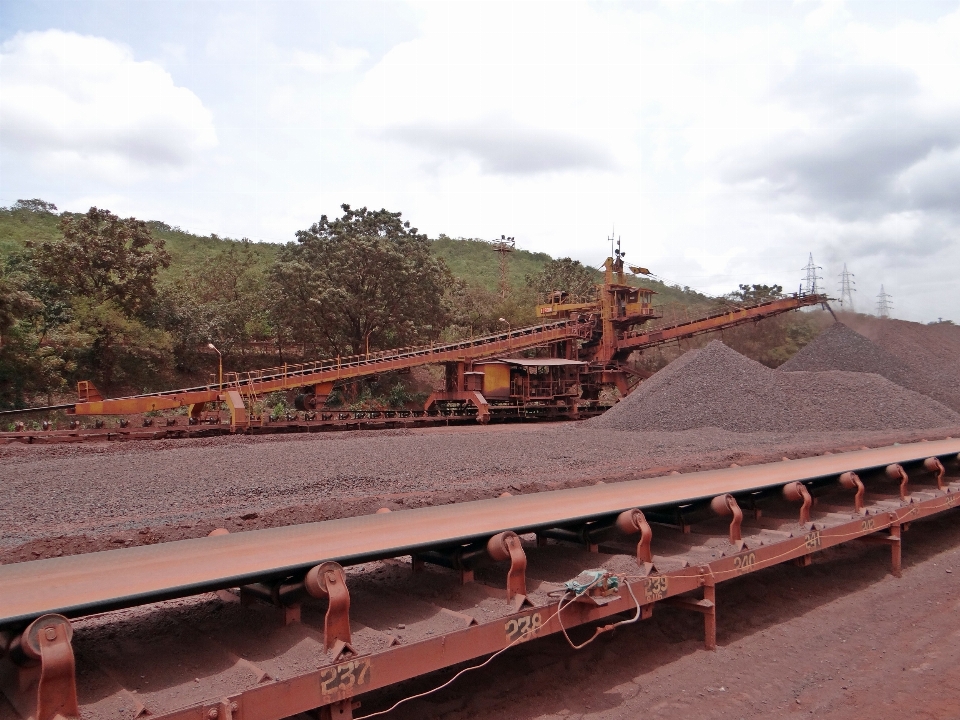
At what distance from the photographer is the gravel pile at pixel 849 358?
28.2 metres

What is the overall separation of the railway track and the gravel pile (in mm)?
23797

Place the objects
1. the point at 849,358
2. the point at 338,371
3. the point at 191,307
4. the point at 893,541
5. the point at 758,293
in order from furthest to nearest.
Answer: the point at 758,293 < the point at 191,307 < the point at 849,358 < the point at 338,371 < the point at 893,541

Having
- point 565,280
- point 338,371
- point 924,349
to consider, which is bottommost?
point 338,371

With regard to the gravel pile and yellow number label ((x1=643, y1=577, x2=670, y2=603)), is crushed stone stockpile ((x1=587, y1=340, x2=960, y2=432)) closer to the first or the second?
the gravel pile

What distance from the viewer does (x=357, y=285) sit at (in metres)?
31.1

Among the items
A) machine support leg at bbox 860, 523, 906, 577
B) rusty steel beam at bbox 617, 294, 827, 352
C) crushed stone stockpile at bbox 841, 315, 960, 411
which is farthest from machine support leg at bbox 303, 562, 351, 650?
rusty steel beam at bbox 617, 294, 827, 352

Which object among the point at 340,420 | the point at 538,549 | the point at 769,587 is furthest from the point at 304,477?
the point at 340,420

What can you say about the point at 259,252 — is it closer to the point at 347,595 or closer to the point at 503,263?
the point at 503,263

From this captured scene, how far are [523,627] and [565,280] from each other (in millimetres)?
50476

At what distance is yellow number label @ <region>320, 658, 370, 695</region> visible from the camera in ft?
11.3

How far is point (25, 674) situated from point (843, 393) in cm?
2418

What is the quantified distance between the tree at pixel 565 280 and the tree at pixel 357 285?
19.2m

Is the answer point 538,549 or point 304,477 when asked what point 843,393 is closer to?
point 304,477

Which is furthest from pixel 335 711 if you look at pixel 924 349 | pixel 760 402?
pixel 924 349
